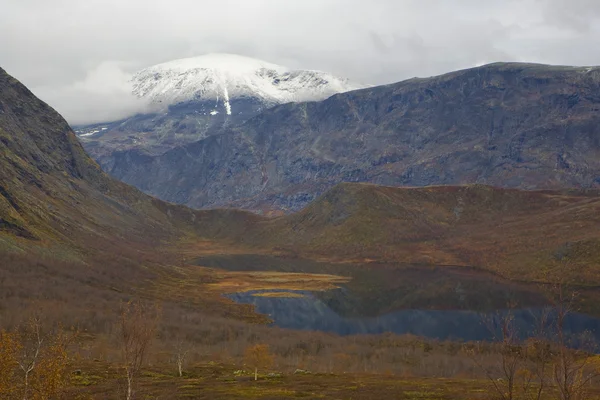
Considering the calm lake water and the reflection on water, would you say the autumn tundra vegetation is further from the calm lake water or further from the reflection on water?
the calm lake water

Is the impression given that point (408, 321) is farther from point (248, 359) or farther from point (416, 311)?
point (248, 359)

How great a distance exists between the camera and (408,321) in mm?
154000

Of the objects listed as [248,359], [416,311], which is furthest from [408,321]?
[248,359]

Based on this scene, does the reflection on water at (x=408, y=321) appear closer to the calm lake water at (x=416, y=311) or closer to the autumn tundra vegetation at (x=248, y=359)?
the calm lake water at (x=416, y=311)

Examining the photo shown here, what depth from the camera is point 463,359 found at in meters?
105

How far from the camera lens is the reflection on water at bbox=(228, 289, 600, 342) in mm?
134738

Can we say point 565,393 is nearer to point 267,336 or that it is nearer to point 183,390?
point 183,390

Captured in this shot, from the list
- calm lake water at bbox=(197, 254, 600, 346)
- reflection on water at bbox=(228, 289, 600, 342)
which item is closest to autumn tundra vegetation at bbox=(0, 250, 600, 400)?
reflection on water at bbox=(228, 289, 600, 342)

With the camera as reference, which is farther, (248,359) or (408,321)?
(408,321)

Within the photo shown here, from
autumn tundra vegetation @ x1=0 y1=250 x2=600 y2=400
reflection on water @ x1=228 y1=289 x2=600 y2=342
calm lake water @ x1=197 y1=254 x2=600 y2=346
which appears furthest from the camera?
calm lake water @ x1=197 y1=254 x2=600 y2=346

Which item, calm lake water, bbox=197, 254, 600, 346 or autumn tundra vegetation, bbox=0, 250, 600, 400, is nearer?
autumn tundra vegetation, bbox=0, 250, 600, 400

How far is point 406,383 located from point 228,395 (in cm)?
2930

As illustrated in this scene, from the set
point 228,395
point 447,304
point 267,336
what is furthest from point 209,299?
point 228,395

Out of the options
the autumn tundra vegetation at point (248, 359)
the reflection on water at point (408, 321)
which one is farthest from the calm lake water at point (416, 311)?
the autumn tundra vegetation at point (248, 359)
